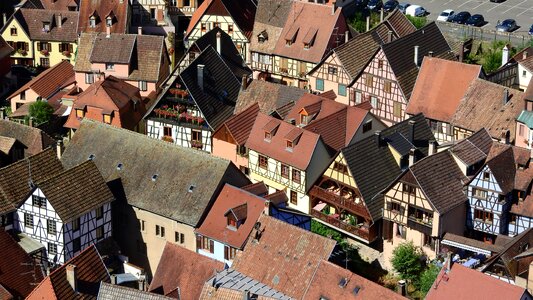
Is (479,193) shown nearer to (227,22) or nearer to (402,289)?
(402,289)

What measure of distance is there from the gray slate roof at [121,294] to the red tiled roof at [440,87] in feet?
103

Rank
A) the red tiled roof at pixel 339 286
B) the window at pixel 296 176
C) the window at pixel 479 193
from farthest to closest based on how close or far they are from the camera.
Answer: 1. the window at pixel 296 176
2. the window at pixel 479 193
3. the red tiled roof at pixel 339 286

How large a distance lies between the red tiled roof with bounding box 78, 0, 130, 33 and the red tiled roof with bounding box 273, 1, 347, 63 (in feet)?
57.2

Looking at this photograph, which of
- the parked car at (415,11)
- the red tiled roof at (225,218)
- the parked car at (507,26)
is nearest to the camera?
the red tiled roof at (225,218)

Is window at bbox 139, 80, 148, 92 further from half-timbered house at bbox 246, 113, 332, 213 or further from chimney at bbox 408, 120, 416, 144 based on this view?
chimney at bbox 408, 120, 416, 144

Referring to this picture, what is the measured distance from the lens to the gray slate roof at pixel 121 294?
3339 inches

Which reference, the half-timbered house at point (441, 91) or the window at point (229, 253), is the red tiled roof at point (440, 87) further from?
the window at point (229, 253)

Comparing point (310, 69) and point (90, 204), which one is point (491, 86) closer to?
point (310, 69)

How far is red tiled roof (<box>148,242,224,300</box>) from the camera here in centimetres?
8819

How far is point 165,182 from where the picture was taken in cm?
9975

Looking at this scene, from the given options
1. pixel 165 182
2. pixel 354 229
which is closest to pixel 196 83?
pixel 165 182

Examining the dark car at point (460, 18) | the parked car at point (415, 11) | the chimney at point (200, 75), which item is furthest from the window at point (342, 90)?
the parked car at point (415, 11)

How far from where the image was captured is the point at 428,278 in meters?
88.9

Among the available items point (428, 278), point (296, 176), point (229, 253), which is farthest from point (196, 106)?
point (428, 278)
